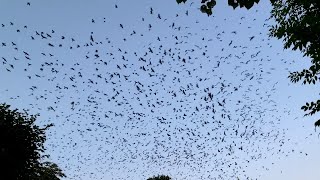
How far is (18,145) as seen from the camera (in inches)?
1325

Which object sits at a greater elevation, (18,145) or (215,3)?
(18,145)

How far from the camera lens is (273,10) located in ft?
41.7

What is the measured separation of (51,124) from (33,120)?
2191mm

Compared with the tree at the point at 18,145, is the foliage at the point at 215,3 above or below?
below

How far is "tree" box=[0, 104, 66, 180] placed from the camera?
3288cm

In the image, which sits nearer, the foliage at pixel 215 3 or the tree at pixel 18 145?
the foliage at pixel 215 3

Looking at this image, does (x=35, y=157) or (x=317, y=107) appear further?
(x=35, y=157)

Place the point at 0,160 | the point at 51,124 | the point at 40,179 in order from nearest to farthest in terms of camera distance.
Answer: the point at 0,160, the point at 51,124, the point at 40,179

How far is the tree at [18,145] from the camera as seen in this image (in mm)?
32875

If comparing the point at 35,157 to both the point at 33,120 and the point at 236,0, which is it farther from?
the point at 236,0

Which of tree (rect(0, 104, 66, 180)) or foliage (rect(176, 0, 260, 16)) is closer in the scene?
foliage (rect(176, 0, 260, 16))

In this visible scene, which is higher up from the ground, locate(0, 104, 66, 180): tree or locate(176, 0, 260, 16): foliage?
locate(0, 104, 66, 180): tree

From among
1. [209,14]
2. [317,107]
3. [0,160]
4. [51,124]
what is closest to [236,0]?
[209,14]

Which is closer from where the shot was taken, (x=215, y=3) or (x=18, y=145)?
(x=215, y=3)
